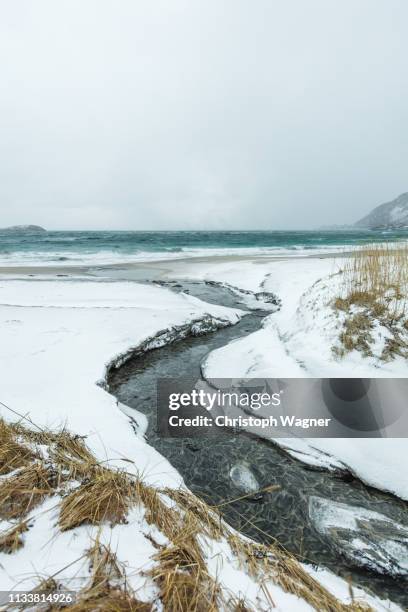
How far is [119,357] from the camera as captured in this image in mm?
6277

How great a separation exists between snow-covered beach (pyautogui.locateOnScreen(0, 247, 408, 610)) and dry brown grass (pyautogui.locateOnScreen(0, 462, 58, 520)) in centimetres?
15

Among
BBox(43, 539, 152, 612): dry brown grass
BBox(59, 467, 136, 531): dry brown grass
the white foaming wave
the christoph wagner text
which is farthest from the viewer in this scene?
the white foaming wave

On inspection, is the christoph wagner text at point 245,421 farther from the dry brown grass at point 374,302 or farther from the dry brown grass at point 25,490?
the dry brown grass at point 25,490

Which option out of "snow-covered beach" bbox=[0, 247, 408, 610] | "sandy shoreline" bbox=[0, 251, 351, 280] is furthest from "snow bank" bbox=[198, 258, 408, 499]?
"sandy shoreline" bbox=[0, 251, 351, 280]

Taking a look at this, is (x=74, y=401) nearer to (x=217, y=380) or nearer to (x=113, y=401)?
(x=113, y=401)

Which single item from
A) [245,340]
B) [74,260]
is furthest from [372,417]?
[74,260]

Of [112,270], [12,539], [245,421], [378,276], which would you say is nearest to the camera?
[12,539]

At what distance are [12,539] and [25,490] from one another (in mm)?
376

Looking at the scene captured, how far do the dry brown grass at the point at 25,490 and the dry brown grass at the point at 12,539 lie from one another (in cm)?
15

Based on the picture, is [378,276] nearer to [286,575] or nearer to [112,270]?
[286,575]

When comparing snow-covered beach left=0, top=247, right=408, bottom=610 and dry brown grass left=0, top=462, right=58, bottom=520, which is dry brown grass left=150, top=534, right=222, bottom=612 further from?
dry brown grass left=0, top=462, right=58, bottom=520

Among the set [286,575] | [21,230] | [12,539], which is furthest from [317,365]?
[21,230]

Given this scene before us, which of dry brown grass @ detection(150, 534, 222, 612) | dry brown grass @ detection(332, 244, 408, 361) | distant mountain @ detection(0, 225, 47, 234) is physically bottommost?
dry brown grass @ detection(150, 534, 222, 612)

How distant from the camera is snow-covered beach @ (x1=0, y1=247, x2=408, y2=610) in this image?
1824 mm
